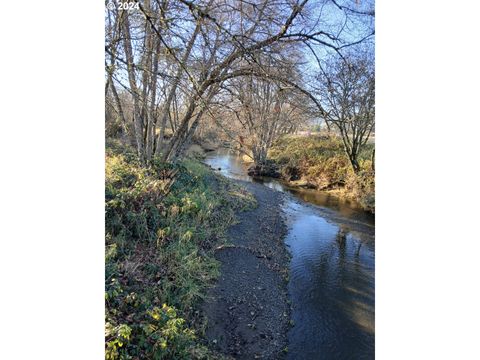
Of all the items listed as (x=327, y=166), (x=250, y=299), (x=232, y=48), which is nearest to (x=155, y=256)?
(x=250, y=299)

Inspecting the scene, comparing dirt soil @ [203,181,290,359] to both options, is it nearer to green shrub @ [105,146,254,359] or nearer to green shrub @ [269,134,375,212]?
green shrub @ [105,146,254,359]

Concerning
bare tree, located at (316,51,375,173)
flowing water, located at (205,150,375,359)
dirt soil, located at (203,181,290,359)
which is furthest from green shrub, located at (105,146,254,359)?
bare tree, located at (316,51,375,173)

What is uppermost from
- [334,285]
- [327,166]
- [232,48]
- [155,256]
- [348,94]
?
[232,48]

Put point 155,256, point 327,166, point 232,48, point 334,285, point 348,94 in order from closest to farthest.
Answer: point 348,94 → point 232,48 → point 155,256 → point 334,285 → point 327,166

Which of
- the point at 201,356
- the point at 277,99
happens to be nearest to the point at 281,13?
the point at 277,99

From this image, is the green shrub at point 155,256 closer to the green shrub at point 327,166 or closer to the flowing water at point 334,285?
the flowing water at point 334,285

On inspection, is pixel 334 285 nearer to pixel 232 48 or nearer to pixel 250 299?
pixel 250 299

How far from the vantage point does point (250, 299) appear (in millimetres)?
2768

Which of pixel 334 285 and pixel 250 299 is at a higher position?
pixel 334 285

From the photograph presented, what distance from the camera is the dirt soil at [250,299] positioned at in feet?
7.34

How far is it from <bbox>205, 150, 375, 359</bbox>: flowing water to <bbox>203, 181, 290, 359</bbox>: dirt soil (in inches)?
→ 5.3

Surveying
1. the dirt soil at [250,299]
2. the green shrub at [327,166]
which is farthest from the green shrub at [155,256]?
the green shrub at [327,166]

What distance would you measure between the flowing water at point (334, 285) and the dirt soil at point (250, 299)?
0.14 metres

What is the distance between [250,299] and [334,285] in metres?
0.94
